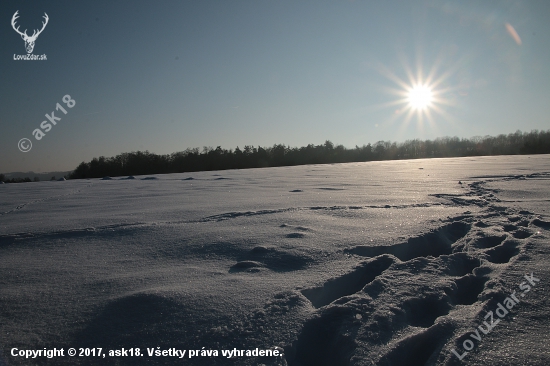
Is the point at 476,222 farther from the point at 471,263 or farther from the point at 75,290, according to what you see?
the point at 75,290

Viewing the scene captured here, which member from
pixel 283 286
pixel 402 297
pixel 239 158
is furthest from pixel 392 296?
pixel 239 158

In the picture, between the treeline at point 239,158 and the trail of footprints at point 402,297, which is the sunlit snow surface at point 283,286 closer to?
the trail of footprints at point 402,297

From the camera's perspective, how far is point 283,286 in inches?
46.0

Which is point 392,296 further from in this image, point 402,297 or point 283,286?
point 283,286

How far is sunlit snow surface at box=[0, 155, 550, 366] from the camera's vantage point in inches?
34.1

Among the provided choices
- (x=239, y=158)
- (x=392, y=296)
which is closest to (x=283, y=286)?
(x=392, y=296)

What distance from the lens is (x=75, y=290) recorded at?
1.15 m

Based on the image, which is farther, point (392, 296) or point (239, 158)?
point (239, 158)

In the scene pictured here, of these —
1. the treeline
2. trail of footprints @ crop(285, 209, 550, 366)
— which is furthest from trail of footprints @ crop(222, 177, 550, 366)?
the treeline

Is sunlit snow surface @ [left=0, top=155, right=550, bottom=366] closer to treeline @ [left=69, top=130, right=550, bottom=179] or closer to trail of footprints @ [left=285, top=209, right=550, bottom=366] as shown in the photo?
trail of footprints @ [left=285, top=209, right=550, bottom=366]

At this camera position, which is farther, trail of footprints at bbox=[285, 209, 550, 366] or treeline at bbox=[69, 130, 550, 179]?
treeline at bbox=[69, 130, 550, 179]

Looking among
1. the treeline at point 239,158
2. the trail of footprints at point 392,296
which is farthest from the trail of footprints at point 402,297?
the treeline at point 239,158

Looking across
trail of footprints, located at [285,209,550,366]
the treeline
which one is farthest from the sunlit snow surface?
the treeline

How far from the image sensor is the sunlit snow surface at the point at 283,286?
865mm
